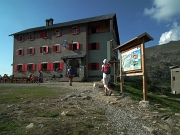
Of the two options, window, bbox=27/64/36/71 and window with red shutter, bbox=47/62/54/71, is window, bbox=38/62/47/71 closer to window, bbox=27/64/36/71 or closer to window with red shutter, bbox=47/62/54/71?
window with red shutter, bbox=47/62/54/71

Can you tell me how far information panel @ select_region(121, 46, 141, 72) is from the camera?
25.3ft

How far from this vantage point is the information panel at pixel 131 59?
7.70 metres

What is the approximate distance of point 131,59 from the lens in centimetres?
831

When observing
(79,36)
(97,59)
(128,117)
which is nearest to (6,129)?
(128,117)

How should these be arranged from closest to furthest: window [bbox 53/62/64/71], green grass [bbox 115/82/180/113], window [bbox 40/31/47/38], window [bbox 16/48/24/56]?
green grass [bbox 115/82/180/113]
window [bbox 53/62/64/71]
window [bbox 40/31/47/38]
window [bbox 16/48/24/56]

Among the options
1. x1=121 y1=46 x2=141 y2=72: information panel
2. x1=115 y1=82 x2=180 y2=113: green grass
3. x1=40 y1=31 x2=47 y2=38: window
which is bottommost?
x1=115 y1=82 x2=180 y2=113: green grass

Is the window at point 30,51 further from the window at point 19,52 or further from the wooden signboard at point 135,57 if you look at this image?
the wooden signboard at point 135,57

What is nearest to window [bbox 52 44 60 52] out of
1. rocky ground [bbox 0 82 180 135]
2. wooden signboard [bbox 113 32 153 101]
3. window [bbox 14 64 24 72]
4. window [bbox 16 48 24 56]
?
window [bbox 16 48 24 56]

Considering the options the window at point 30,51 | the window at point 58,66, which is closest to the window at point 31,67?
the window at point 30,51

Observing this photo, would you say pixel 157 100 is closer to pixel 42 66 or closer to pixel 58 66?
pixel 58 66

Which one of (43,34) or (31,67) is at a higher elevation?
(43,34)

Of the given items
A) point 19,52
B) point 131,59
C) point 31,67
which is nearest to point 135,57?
point 131,59

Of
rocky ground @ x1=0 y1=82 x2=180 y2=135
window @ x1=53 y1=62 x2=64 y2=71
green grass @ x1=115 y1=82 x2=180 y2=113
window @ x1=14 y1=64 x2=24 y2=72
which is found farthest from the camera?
window @ x1=14 y1=64 x2=24 y2=72

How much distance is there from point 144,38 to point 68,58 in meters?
18.1
